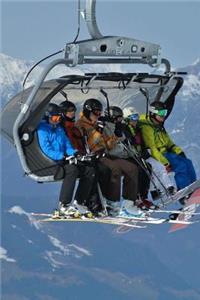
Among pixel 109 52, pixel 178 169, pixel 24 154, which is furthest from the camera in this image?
pixel 178 169

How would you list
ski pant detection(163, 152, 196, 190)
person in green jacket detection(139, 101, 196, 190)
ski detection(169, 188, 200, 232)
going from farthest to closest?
ski pant detection(163, 152, 196, 190) → person in green jacket detection(139, 101, 196, 190) → ski detection(169, 188, 200, 232)

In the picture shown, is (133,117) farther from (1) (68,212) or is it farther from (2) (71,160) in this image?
(1) (68,212)

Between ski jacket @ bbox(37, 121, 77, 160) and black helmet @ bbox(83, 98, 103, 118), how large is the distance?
0.53m

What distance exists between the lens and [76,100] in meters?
21.5

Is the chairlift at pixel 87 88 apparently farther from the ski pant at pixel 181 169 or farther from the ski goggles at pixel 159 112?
the ski pant at pixel 181 169

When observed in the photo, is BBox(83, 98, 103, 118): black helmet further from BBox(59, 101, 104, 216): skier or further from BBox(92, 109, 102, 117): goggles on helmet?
BBox(59, 101, 104, 216): skier

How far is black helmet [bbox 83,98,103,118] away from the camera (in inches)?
821

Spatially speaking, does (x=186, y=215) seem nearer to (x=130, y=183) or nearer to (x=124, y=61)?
(x=130, y=183)

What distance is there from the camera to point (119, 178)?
69.4ft

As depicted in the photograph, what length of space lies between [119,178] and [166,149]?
132 centimetres

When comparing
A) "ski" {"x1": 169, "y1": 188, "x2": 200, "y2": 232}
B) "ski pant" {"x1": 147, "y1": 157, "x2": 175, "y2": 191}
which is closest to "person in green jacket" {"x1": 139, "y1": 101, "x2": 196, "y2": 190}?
"ski pant" {"x1": 147, "y1": 157, "x2": 175, "y2": 191}

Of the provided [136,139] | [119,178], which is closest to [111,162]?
[119,178]

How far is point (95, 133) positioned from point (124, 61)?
5.88 ft

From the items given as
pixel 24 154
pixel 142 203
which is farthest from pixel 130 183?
pixel 24 154
